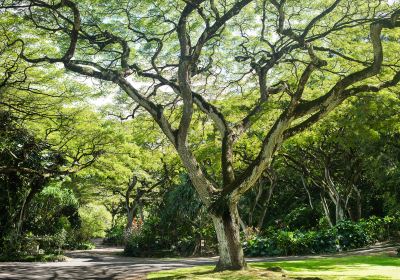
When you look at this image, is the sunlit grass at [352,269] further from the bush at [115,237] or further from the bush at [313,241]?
the bush at [115,237]

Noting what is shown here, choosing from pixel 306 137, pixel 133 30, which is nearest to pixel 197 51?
pixel 133 30

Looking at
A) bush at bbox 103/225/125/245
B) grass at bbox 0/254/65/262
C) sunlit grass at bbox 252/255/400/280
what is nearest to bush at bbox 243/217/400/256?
sunlit grass at bbox 252/255/400/280

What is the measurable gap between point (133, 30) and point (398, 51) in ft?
28.2

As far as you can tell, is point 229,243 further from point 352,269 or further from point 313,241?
point 313,241

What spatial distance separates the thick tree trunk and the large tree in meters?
0.03

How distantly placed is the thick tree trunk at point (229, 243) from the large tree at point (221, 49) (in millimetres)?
27

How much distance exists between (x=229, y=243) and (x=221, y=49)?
750 cm

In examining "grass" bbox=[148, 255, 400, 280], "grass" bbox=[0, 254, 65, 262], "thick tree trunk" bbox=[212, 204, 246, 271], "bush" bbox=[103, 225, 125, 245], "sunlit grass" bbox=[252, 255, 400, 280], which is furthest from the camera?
"bush" bbox=[103, 225, 125, 245]

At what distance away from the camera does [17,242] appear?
19.9 meters

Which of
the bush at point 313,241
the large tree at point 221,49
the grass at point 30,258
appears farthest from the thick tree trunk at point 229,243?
the grass at point 30,258

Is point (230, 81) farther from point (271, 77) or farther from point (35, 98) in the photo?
point (35, 98)

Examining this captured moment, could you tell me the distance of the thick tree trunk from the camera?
431 inches

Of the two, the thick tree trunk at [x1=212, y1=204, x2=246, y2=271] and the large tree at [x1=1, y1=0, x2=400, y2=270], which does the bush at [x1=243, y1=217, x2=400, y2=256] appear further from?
the thick tree trunk at [x1=212, y1=204, x2=246, y2=271]

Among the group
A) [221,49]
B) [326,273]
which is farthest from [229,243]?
[221,49]
